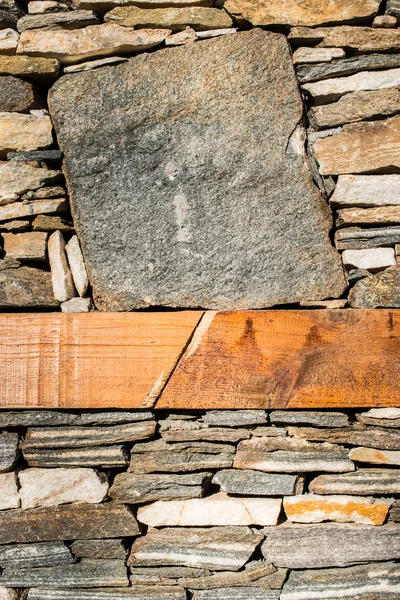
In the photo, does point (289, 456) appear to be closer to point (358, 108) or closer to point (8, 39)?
point (358, 108)

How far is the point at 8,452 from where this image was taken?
7.52ft

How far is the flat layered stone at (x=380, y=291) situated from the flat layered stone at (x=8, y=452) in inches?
54.5

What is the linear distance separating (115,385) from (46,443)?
35 centimetres

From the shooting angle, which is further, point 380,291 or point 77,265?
point 77,265

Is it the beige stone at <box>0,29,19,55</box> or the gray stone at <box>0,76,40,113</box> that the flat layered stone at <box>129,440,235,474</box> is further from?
the beige stone at <box>0,29,19,55</box>

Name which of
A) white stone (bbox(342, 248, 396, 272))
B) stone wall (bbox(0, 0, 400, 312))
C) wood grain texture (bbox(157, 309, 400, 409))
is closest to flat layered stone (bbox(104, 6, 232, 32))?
stone wall (bbox(0, 0, 400, 312))

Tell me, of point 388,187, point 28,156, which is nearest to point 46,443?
point 28,156

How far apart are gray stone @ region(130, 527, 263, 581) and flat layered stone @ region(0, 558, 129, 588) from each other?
10cm

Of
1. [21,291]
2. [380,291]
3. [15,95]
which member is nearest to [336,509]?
[380,291]

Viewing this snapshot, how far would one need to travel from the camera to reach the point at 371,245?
2264 millimetres

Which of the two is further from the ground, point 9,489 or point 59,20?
point 59,20

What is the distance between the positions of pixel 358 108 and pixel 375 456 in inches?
51.3

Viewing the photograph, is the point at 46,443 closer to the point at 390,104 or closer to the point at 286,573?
the point at 286,573

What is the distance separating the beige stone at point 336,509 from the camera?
2281 mm
